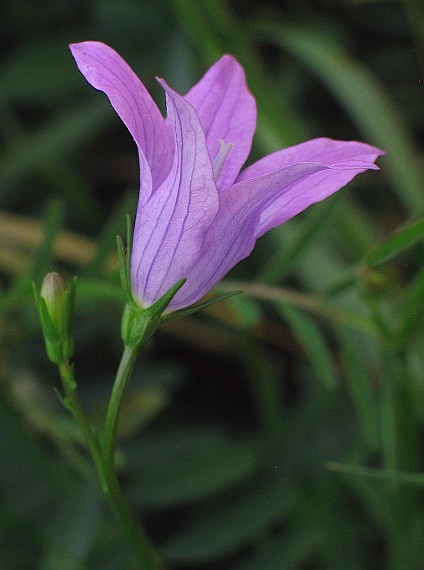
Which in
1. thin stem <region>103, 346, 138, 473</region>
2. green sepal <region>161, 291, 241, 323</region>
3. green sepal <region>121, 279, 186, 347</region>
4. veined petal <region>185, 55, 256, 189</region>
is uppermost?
veined petal <region>185, 55, 256, 189</region>

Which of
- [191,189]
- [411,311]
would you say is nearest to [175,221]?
[191,189]

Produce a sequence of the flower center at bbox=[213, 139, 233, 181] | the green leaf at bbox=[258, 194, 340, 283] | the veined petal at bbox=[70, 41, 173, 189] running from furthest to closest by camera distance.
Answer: the green leaf at bbox=[258, 194, 340, 283] → the flower center at bbox=[213, 139, 233, 181] → the veined petal at bbox=[70, 41, 173, 189]

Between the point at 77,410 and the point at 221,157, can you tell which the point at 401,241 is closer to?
the point at 221,157

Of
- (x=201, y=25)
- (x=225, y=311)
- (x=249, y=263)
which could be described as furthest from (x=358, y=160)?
(x=201, y=25)

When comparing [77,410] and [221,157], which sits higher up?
[221,157]

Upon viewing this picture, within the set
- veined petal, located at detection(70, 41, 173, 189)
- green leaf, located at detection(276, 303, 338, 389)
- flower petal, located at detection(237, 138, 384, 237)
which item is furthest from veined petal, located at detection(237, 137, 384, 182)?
green leaf, located at detection(276, 303, 338, 389)

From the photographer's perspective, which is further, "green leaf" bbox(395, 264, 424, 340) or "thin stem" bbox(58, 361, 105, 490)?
"green leaf" bbox(395, 264, 424, 340)

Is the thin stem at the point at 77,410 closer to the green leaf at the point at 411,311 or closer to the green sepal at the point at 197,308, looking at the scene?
the green sepal at the point at 197,308

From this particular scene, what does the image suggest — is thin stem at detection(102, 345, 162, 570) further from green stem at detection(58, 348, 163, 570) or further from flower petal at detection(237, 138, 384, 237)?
flower petal at detection(237, 138, 384, 237)

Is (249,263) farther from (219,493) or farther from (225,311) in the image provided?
(219,493)
